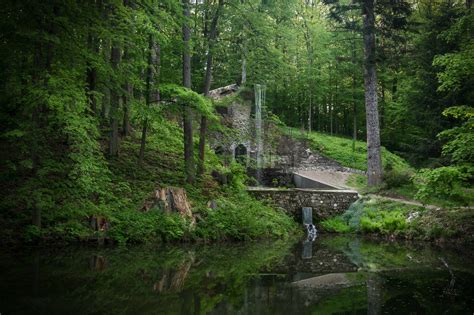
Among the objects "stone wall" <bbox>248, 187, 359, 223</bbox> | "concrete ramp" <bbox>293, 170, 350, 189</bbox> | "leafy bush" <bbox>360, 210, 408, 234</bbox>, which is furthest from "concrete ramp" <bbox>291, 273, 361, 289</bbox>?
"concrete ramp" <bbox>293, 170, 350, 189</bbox>

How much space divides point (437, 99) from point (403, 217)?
18.1 ft

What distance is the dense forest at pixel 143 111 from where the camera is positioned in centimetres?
897

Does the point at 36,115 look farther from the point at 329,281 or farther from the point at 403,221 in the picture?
the point at 403,221

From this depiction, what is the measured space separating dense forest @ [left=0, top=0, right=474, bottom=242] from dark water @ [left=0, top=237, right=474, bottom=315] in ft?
4.63

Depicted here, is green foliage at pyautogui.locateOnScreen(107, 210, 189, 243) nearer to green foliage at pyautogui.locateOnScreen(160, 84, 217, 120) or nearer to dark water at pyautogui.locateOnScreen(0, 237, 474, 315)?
dark water at pyautogui.locateOnScreen(0, 237, 474, 315)

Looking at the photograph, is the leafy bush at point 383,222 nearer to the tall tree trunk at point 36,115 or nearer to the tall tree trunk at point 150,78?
the tall tree trunk at point 150,78

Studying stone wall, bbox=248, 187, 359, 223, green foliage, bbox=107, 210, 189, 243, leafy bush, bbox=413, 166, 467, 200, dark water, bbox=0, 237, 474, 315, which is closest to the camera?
dark water, bbox=0, 237, 474, 315

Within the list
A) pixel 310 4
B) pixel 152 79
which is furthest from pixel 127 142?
pixel 310 4

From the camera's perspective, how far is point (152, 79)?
1372 centimetres

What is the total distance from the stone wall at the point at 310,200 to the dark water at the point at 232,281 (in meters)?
5.08

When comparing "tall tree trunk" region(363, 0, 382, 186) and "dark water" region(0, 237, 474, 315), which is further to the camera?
"tall tree trunk" region(363, 0, 382, 186)

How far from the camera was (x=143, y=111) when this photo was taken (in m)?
11.8

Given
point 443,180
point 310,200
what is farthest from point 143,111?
point 443,180

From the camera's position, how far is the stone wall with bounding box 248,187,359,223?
53.1ft
